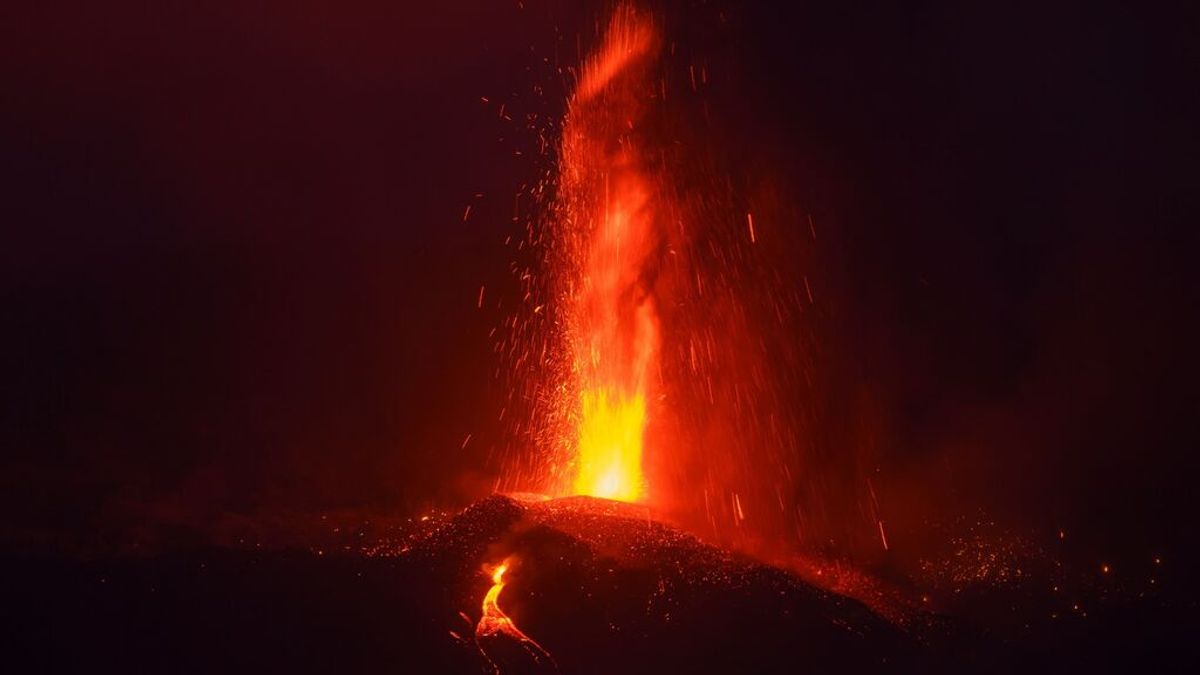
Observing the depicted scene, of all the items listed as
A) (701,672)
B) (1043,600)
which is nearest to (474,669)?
(701,672)

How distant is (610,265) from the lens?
10.1 m

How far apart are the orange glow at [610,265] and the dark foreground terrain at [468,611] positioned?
3635 millimetres

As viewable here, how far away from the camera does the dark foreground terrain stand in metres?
4.51

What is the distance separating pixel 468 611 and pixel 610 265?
578cm

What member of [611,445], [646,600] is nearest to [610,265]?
[611,445]

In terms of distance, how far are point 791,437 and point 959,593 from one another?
2.63 meters

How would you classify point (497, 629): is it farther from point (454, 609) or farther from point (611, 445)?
point (611, 445)

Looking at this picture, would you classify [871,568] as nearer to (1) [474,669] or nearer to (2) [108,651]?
(1) [474,669]

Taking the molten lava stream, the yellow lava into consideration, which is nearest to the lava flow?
the molten lava stream

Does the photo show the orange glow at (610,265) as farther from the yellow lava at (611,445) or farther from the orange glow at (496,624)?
the orange glow at (496,624)

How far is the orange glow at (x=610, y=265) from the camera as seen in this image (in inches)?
370

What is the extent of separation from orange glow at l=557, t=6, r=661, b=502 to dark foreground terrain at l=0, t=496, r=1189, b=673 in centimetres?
363

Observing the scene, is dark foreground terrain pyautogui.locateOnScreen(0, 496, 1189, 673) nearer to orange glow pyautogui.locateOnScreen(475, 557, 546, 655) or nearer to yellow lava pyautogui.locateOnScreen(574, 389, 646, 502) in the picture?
orange glow pyautogui.locateOnScreen(475, 557, 546, 655)

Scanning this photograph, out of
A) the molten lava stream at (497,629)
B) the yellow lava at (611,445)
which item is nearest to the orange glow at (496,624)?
the molten lava stream at (497,629)
